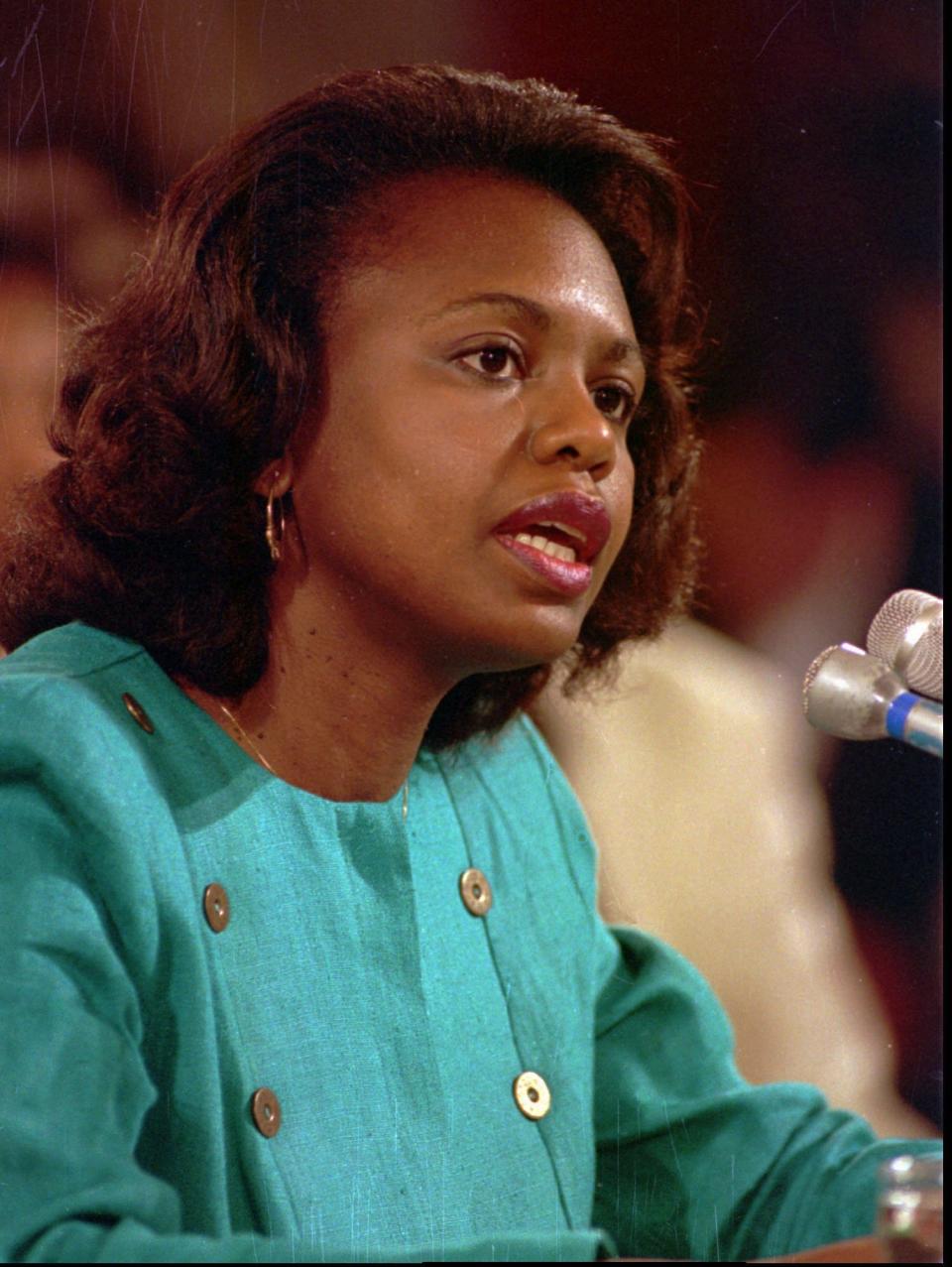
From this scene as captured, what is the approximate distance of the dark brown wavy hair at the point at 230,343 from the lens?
112cm

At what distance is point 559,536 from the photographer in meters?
1.11

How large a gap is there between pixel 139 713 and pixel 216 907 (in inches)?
5.9

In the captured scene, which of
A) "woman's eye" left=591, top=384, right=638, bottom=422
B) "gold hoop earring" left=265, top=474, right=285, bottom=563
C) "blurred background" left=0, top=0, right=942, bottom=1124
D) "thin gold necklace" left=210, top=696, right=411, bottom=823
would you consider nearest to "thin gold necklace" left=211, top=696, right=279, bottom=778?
"thin gold necklace" left=210, top=696, right=411, bottom=823

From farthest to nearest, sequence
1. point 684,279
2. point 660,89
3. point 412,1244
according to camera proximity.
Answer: point 684,279 → point 660,89 → point 412,1244

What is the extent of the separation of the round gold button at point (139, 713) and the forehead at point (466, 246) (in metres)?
0.32

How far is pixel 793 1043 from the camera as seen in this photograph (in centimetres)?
128

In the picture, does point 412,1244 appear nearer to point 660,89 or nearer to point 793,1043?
point 793,1043

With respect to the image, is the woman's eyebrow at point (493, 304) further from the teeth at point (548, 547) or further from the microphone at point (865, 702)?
the microphone at point (865, 702)

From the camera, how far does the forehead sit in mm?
1092

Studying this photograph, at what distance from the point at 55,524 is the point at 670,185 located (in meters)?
0.54

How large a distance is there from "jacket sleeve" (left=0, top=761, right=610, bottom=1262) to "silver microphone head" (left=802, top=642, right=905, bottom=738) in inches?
13.5

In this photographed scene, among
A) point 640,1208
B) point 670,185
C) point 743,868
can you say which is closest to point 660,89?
point 670,185

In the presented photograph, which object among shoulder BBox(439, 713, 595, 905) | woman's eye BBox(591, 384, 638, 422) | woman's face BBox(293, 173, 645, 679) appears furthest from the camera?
shoulder BBox(439, 713, 595, 905)

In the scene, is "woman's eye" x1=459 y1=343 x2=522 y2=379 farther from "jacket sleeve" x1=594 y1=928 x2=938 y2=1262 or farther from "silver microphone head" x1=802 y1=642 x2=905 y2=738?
"jacket sleeve" x1=594 y1=928 x2=938 y2=1262
